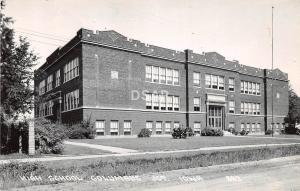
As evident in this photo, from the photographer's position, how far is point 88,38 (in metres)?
34.2

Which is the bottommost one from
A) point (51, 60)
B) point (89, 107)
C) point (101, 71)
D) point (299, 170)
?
point (299, 170)

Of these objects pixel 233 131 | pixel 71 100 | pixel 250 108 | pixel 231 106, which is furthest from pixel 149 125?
pixel 250 108

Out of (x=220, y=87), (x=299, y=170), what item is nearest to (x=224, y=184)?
(x=299, y=170)

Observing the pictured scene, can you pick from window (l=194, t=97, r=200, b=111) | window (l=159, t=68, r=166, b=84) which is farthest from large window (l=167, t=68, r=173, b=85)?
window (l=194, t=97, r=200, b=111)

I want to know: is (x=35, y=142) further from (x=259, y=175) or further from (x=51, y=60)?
(x=51, y=60)

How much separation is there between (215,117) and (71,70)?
20954mm

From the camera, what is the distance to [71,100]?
37.3 m

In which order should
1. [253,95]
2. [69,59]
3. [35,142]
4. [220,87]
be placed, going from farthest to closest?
[253,95] → [220,87] → [69,59] → [35,142]

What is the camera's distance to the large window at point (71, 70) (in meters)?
36.2

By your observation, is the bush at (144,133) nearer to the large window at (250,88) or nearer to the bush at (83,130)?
the bush at (83,130)

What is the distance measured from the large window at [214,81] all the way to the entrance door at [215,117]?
2.93 m

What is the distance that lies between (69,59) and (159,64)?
10551 mm

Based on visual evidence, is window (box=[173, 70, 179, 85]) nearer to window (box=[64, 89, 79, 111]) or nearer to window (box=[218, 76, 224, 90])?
window (box=[218, 76, 224, 90])

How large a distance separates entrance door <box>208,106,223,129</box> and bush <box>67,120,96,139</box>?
768 inches
